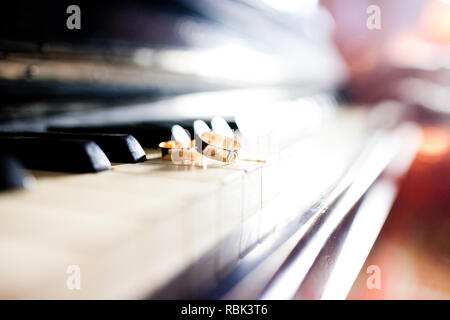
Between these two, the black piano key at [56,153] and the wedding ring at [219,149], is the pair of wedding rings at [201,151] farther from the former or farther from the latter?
the black piano key at [56,153]

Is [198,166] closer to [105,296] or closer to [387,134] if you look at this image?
[105,296]

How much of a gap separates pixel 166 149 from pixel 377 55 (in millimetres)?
8942

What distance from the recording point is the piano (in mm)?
541

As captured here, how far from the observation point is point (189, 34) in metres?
1.76

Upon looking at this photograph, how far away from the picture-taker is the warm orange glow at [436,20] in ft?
25.8

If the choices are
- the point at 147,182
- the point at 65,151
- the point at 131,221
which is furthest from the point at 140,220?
Answer: the point at 65,151

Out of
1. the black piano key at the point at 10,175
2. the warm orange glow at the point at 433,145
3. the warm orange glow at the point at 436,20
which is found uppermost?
the warm orange glow at the point at 436,20

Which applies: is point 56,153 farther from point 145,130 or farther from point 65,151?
point 145,130

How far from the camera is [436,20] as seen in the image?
796 cm

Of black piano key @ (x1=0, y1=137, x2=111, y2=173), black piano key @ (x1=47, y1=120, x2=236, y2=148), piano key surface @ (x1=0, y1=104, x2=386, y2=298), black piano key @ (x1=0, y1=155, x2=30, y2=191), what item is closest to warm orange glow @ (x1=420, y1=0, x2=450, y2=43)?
Answer: black piano key @ (x1=47, y1=120, x2=236, y2=148)

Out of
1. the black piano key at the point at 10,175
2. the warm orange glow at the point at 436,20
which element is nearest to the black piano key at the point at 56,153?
the black piano key at the point at 10,175

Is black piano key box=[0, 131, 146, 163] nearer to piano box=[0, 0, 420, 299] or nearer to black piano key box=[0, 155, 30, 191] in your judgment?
piano box=[0, 0, 420, 299]

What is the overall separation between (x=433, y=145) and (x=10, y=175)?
328 cm
